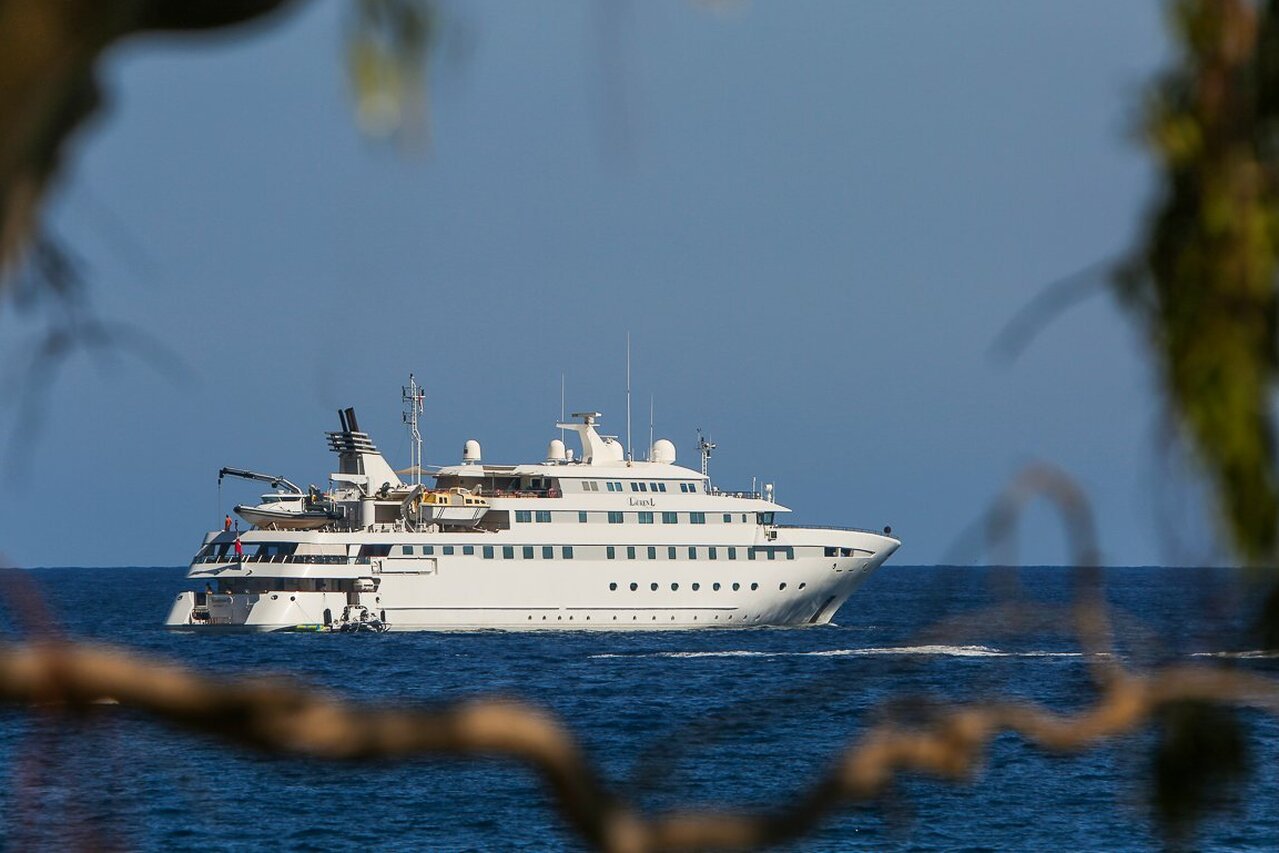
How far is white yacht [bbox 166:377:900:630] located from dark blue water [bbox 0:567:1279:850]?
738 cm

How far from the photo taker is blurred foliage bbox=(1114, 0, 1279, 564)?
119 inches

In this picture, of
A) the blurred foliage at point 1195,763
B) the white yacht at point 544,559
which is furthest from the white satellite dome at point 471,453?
the blurred foliage at point 1195,763

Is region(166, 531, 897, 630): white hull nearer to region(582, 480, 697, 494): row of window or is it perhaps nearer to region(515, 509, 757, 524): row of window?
region(515, 509, 757, 524): row of window

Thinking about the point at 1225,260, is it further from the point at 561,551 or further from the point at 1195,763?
the point at 561,551

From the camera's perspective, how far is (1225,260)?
3057 millimetres

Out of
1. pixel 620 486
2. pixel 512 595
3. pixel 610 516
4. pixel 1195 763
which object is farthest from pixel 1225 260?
pixel 512 595

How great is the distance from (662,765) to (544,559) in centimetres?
6193

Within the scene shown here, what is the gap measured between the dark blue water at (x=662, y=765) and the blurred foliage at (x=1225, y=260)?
181 millimetres

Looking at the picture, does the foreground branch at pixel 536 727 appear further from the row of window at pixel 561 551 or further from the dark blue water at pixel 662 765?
the row of window at pixel 561 551

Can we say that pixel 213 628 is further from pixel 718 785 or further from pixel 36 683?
pixel 36 683

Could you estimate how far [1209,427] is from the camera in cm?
305

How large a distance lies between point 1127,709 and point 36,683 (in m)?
1.81

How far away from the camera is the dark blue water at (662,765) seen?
3.39m

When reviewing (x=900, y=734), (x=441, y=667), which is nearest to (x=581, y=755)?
(x=900, y=734)
